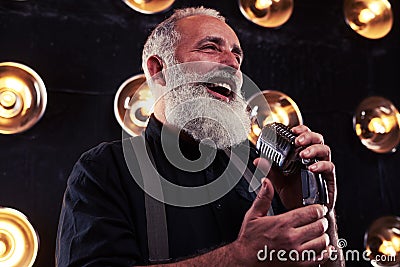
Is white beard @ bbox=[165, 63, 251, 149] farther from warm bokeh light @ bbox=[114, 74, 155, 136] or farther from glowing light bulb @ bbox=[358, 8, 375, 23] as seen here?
glowing light bulb @ bbox=[358, 8, 375, 23]

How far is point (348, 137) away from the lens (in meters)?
2.07

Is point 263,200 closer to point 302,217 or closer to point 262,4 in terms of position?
point 302,217

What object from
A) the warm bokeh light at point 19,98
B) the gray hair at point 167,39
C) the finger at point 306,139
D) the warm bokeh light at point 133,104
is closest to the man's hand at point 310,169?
the finger at point 306,139

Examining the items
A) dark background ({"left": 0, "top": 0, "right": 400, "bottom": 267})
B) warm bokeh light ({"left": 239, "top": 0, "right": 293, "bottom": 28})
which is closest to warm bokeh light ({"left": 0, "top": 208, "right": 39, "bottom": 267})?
dark background ({"left": 0, "top": 0, "right": 400, "bottom": 267})

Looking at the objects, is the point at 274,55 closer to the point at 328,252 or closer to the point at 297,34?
the point at 297,34

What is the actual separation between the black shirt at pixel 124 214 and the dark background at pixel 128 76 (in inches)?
12.3

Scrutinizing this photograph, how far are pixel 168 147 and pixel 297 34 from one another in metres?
0.83

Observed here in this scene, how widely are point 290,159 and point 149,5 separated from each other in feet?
2.79

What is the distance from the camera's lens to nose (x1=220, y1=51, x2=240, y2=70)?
56.5 inches

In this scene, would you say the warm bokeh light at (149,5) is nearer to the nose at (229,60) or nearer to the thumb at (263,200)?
the nose at (229,60)

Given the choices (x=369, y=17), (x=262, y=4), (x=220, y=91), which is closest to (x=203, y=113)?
(x=220, y=91)

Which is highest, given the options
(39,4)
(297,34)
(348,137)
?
(297,34)

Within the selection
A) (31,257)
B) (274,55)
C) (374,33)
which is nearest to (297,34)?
(274,55)

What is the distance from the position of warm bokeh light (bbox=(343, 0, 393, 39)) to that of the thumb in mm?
1256
